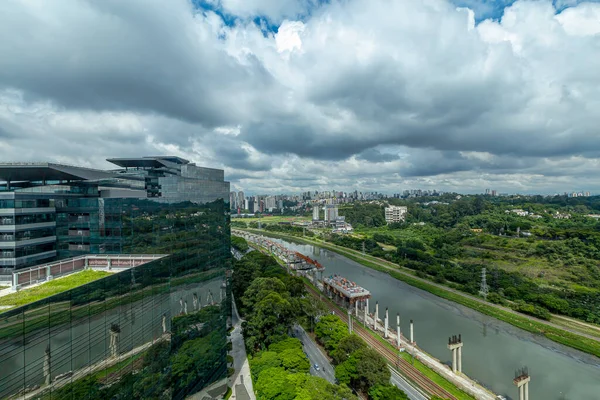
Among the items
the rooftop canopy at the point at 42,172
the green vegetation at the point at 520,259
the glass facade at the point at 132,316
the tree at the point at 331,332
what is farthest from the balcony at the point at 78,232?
the green vegetation at the point at 520,259

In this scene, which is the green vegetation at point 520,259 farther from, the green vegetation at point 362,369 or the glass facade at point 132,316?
the glass facade at point 132,316

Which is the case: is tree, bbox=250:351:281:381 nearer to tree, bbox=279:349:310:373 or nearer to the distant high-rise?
tree, bbox=279:349:310:373

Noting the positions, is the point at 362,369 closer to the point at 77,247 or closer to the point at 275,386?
the point at 275,386

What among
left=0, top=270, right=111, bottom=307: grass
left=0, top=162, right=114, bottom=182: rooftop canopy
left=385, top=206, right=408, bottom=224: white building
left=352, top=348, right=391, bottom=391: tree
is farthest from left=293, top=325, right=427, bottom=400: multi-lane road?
left=385, top=206, right=408, bottom=224: white building

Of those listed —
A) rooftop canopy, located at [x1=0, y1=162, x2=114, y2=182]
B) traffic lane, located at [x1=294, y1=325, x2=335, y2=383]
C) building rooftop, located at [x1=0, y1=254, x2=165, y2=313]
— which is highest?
rooftop canopy, located at [x1=0, y1=162, x2=114, y2=182]

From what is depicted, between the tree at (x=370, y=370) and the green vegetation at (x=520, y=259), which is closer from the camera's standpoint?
the tree at (x=370, y=370)

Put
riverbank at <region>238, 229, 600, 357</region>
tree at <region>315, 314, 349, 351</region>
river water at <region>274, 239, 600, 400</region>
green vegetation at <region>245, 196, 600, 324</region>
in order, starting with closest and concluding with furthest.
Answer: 1. river water at <region>274, 239, 600, 400</region>
2. tree at <region>315, 314, 349, 351</region>
3. riverbank at <region>238, 229, 600, 357</region>
4. green vegetation at <region>245, 196, 600, 324</region>

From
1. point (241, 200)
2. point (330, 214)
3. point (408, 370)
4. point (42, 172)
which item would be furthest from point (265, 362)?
point (241, 200)
